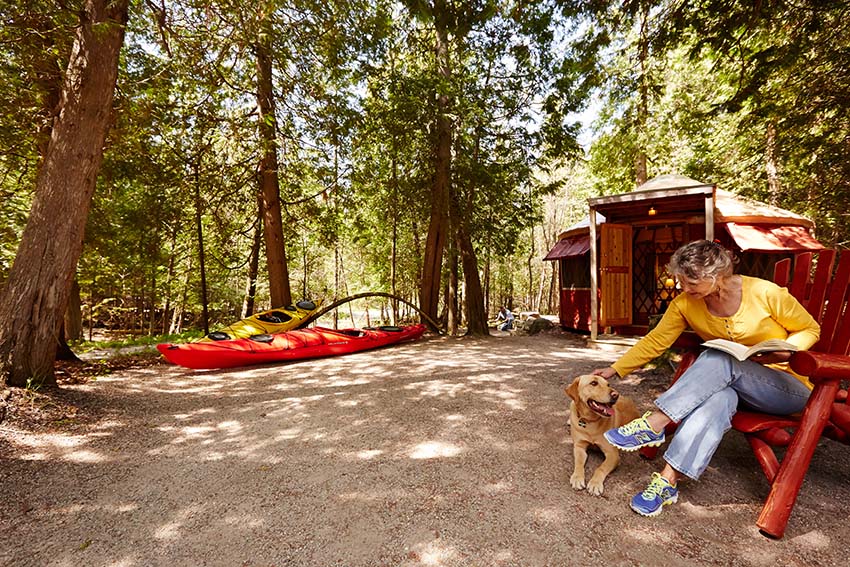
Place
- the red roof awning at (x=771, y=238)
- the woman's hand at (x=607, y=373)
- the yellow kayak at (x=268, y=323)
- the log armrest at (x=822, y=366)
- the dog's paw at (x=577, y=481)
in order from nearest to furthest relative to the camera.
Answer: the log armrest at (x=822, y=366), the dog's paw at (x=577, y=481), the woman's hand at (x=607, y=373), the yellow kayak at (x=268, y=323), the red roof awning at (x=771, y=238)

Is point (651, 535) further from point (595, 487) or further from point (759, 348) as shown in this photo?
point (759, 348)

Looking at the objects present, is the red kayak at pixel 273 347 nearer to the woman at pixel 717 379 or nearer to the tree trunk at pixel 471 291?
the tree trunk at pixel 471 291

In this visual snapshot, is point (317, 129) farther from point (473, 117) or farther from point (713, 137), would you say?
point (713, 137)

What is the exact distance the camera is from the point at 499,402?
3.56 meters

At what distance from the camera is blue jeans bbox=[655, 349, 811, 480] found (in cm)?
183

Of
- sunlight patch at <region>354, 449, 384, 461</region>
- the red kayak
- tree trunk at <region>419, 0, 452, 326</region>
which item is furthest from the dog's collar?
tree trunk at <region>419, 0, 452, 326</region>

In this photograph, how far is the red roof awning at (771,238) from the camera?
7348 mm

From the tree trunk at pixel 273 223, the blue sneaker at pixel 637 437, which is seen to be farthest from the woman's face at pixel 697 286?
the tree trunk at pixel 273 223

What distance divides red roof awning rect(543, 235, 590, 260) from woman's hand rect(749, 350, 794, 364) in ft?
25.1

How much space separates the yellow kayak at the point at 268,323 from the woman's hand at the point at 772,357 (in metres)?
6.14

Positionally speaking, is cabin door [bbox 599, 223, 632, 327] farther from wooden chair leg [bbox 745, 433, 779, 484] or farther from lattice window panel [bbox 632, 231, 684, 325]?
wooden chair leg [bbox 745, 433, 779, 484]

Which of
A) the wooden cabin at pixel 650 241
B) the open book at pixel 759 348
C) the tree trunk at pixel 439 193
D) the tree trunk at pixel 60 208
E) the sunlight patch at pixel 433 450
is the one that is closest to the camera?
the open book at pixel 759 348

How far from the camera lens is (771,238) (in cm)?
752

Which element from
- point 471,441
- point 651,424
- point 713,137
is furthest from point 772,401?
point 713,137
